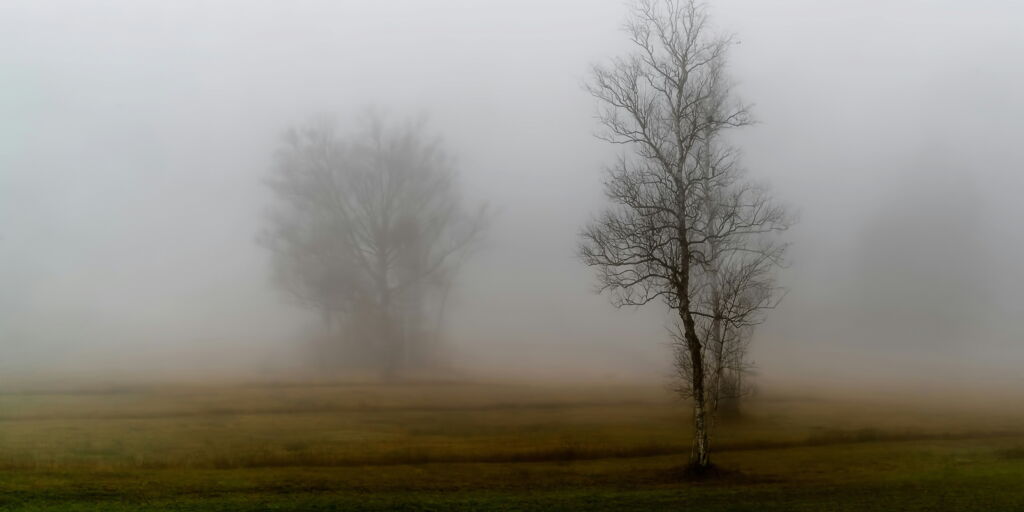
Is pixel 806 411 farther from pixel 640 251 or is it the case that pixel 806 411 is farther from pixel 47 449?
pixel 47 449

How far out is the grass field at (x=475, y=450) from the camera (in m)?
13.5

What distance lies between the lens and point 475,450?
16.5m

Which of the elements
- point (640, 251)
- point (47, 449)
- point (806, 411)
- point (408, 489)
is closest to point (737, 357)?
point (806, 411)

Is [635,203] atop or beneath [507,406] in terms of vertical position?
atop

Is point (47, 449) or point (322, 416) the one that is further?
point (322, 416)

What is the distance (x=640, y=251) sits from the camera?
51.4ft

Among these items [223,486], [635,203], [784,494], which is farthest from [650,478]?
[223,486]

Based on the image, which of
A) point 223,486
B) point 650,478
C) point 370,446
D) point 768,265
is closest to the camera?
point 223,486

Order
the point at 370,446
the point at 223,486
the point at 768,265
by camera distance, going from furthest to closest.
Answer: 1. the point at 768,265
2. the point at 370,446
3. the point at 223,486

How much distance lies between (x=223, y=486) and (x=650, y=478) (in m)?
7.68

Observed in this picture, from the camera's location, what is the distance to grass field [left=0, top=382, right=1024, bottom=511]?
13531mm

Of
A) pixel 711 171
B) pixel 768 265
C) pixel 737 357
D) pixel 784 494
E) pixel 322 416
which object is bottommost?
pixel 784 494

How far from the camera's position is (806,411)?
60.8 feet

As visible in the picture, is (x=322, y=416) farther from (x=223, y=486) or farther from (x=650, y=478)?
(x=650, y=478)
